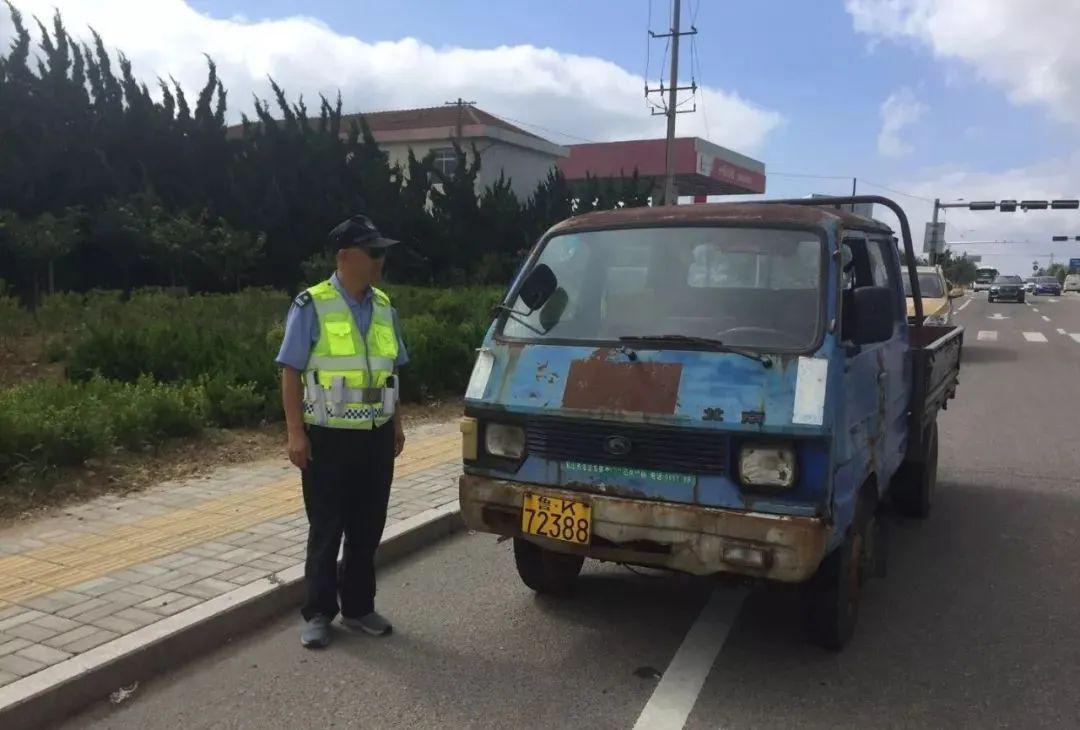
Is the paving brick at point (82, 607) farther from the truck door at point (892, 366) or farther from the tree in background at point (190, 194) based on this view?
the tree in background at point (190, 194)

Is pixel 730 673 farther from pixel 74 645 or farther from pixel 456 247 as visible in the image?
pixel 456 247

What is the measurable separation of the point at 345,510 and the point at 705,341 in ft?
6.05

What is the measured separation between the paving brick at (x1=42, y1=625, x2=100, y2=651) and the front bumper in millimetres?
1854

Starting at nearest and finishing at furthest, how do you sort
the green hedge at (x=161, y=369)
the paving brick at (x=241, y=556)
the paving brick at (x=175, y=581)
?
the paving brick at (x=175, y=581)
the paving brick at (x=241, y=556)
the green hedge at (x=161, y=369)

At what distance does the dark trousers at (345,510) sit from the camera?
4.13 m

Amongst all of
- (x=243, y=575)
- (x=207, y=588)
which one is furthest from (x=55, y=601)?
(x=243, y=575)

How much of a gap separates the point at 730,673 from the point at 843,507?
2.88 ft

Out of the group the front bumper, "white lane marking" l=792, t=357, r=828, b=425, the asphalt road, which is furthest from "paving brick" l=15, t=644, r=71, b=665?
"white lane marking" l=792, t=357, r=828, b=425

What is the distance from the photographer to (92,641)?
392 cm

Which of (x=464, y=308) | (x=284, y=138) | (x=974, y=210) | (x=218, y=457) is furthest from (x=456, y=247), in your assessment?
(x=974, y=210)

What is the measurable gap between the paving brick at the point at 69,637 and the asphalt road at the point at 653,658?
381 mm

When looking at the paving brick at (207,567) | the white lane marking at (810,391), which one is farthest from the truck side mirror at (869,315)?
the paving brick at (207,567)

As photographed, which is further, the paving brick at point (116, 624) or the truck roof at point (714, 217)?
the truck roof at point (714, 217)

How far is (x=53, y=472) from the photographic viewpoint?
614cm
